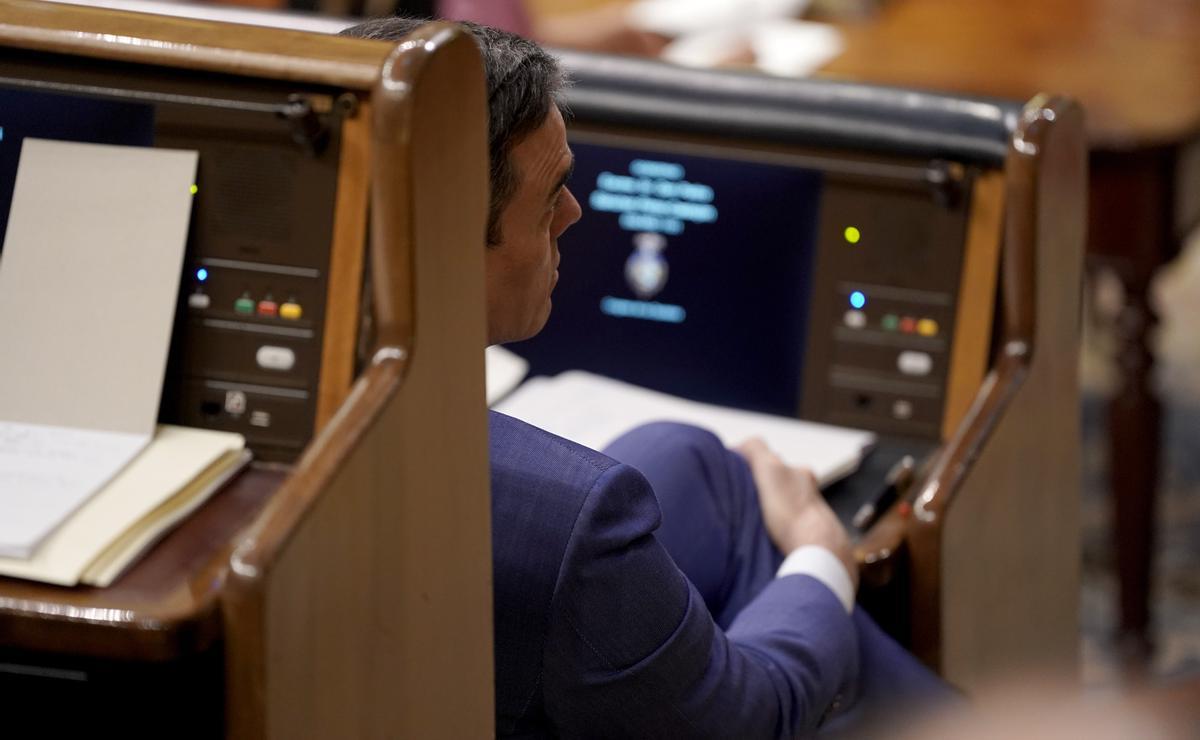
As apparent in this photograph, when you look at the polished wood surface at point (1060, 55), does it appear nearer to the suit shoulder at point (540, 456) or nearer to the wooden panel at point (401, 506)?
the suit shoulder at point (540, 456)

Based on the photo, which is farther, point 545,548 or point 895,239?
point 895,239

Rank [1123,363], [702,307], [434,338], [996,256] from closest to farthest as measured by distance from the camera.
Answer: [434,338] → [996,256] → [702,307] → [1123,363]

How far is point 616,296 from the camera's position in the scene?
1739 mm

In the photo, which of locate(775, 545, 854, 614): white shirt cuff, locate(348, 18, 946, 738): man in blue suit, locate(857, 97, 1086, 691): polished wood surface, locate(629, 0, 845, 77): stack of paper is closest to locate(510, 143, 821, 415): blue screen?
locate(857, 97, 1086, 691): polished wood surface

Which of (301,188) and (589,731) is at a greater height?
(301,188)

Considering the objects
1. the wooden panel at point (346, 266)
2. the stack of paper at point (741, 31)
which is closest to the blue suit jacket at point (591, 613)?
the wooden panel at point (346, 266)

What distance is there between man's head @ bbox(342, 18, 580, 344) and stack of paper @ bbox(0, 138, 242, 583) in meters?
0.19

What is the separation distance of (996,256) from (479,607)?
761 mm

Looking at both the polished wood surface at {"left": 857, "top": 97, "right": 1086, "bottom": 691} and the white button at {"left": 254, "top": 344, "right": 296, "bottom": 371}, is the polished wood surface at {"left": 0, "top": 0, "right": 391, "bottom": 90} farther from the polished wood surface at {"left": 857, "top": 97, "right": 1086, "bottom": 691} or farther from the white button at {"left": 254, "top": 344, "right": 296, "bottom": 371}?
the polished wood surface at {"left": 857, "top": 97, "right": 1086, "bottom": 691}

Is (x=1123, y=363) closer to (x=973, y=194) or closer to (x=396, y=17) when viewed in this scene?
(x=973, y=194)

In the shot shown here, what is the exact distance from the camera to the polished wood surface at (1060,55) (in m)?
2.62

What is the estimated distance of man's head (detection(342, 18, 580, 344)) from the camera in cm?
105

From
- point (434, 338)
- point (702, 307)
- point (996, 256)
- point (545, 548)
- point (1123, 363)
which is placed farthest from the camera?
point (1123, 363)

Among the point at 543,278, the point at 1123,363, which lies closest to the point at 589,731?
the point at 543,278
